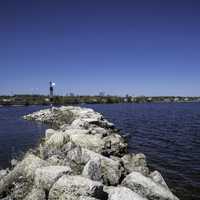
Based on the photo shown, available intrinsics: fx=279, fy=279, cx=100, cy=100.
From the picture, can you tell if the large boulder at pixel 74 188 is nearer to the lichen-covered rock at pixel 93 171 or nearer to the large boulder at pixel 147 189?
the lichen-covered rock at pixel 93 171

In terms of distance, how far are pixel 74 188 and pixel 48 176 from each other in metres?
1.86

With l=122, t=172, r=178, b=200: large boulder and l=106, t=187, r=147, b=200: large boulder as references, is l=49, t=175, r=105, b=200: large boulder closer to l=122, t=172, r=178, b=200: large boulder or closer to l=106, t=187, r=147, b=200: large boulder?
l=106, t=187, r=147, b=200: large boulder

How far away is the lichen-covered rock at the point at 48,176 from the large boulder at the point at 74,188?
70 centimetres

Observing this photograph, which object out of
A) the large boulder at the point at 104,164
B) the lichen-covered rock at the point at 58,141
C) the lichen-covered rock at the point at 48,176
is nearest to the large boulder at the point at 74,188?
the lichen-covered rock at the point at 48,176

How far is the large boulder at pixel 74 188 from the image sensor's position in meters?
10.1

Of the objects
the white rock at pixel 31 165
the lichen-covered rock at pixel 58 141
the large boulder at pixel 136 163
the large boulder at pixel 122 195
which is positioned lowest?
the large boulder at pixel 136 163

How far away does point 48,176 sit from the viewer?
1155 centimetres

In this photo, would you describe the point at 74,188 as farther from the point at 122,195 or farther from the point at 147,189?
the point at 147,189

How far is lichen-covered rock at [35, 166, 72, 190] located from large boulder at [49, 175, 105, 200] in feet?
2.30

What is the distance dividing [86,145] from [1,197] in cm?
820

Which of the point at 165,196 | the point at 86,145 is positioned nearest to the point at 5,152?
the point at 86,145

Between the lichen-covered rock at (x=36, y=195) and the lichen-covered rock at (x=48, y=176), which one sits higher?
the lichen-covered rock at (x=48, y=176)

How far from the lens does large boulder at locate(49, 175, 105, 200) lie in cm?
1008

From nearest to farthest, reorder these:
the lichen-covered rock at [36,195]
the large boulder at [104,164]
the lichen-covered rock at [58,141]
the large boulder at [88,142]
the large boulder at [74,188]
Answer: the large boulder at [74,188], the lichen-covered rock at [36,195], the large boulder at [104,164], the lichen-covered rock at [58,141], the large boulder at [88,142]
